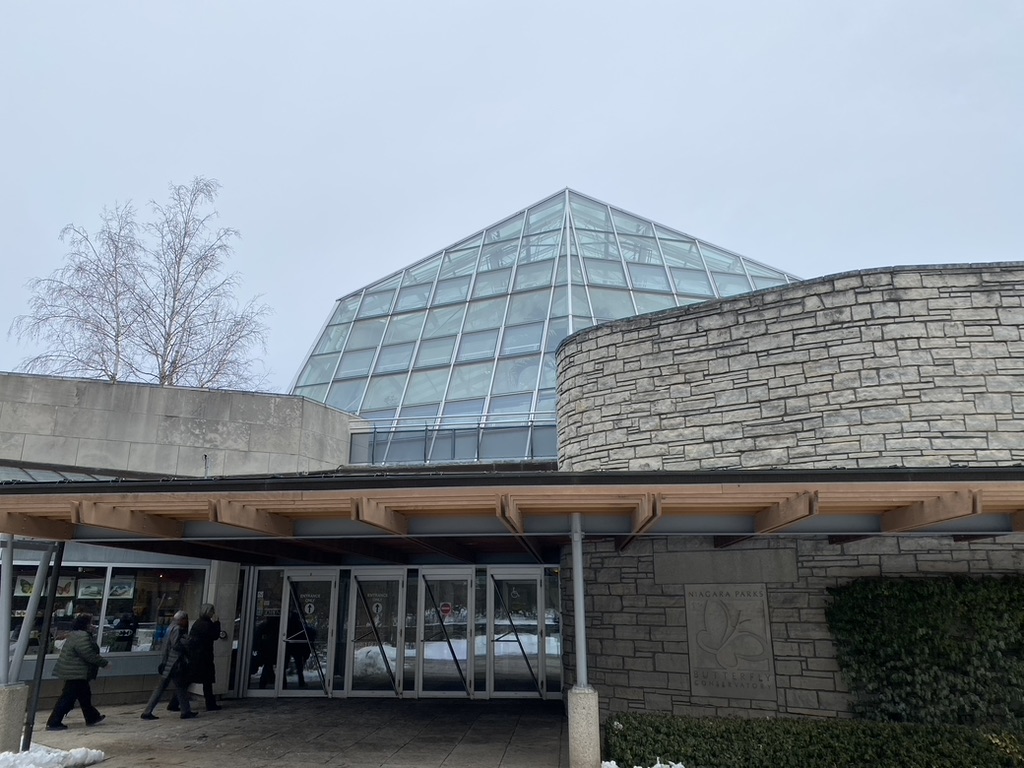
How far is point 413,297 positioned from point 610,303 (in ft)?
23.3

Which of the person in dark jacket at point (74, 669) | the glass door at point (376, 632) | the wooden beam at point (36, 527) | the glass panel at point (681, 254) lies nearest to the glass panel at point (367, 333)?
the glass panel at point (681, 254)

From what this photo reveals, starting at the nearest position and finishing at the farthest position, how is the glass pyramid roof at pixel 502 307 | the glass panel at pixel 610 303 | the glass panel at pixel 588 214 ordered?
1. the glass pyramid roof at pixel 502 307
2. the glass panel at pixel 610 303
3. the glass panel at pixel 588 214

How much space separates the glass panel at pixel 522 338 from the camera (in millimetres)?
18172

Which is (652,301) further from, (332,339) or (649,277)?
(332,339)

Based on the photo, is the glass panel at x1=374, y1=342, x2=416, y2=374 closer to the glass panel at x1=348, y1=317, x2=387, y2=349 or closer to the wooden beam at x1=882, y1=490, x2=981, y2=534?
the glass panel at x1=348, y1=317, x2=387, y2=349

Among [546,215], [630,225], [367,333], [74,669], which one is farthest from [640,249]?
[74,669]

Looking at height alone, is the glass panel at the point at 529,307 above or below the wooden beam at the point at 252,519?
above

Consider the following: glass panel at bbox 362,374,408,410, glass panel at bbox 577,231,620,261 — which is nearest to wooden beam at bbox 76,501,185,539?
glass panel at bbox 362,374,408,410

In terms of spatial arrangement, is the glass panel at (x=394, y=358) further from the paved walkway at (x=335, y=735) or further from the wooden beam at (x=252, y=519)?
the wooden beam at (x=252, y=519)

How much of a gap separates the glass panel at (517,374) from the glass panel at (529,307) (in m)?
1.59

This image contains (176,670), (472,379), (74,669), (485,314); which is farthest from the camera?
(485,314)

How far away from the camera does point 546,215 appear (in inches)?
965

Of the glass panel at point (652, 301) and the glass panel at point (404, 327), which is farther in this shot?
the glass panel at point (404, 327)

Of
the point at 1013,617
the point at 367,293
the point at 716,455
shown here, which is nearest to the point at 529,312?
the point at 367,293
